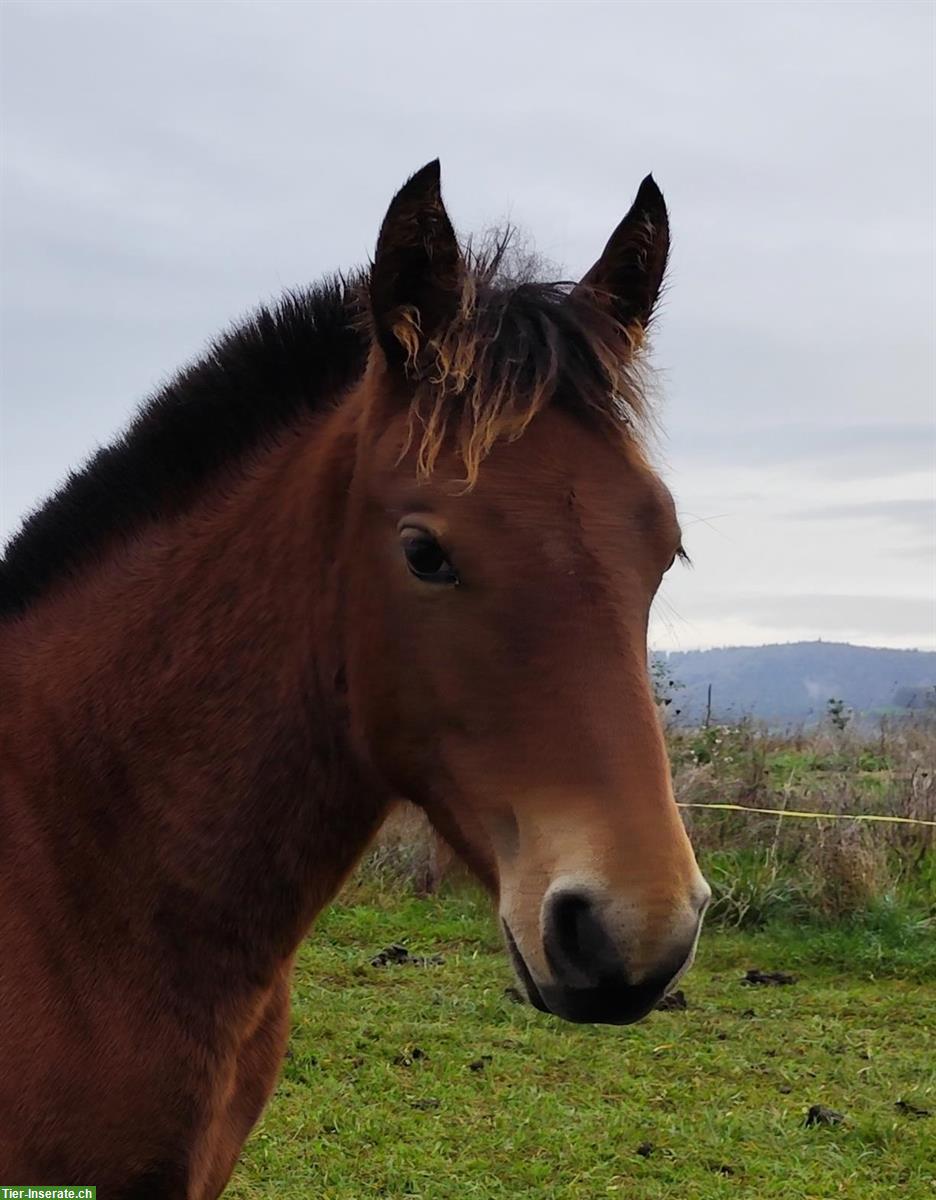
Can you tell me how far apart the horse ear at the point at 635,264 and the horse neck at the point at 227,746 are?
0.67 m

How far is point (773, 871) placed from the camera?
7.89 metres

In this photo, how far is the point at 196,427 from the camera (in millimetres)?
2654

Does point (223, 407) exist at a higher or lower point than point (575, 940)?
higher

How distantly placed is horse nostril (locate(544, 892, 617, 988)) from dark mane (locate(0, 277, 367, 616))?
4.46 feet

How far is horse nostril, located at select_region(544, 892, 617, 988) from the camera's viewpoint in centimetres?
174

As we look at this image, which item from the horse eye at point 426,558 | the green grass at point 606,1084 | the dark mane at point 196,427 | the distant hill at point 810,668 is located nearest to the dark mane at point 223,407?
the dark mane at point 196,427

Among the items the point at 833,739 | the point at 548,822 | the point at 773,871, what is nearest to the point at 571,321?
the point at 548,822

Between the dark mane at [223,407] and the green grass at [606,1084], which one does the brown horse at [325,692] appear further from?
the green grass at [606,1084]

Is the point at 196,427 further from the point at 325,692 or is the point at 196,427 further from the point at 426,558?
the point at 426,558

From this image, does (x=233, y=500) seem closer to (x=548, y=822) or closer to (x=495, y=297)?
(x=495, y=297)

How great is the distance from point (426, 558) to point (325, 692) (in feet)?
1.39

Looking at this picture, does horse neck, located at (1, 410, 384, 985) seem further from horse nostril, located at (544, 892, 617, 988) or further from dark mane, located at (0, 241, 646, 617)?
horse nostril, located at (544, 892, 617, 988)

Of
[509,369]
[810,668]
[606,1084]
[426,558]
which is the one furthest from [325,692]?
[810,668]

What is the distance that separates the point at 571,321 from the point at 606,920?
48.0 inches
